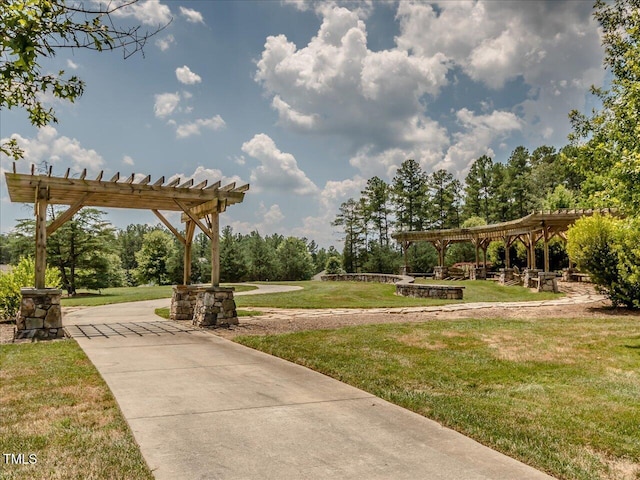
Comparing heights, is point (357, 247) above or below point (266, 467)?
above

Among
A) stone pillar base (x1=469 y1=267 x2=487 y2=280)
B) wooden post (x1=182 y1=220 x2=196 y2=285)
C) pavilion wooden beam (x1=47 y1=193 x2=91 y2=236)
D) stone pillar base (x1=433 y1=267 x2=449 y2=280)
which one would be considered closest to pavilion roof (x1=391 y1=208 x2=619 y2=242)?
stone pillar base (x1=469 y1=267 x2=487 y2=280)

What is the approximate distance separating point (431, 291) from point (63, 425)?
689 inches

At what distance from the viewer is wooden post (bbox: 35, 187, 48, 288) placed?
9781 mm

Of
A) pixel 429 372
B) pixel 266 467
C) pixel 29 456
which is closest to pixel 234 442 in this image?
pixel 266 467

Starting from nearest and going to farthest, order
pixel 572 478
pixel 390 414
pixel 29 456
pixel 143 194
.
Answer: pixel 572 478, pixel 29 456, pixel 390 414, pixel 143 194

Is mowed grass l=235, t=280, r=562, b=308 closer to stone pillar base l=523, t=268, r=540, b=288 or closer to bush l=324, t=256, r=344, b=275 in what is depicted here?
stone pillar base l=523, t=268, r=540, b=288

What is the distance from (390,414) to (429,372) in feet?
6.43

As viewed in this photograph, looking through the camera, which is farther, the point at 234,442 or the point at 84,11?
the point at 234,442

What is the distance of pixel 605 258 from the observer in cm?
1401

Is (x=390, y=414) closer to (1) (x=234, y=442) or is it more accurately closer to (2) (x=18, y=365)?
(1) (x=234, y=442)

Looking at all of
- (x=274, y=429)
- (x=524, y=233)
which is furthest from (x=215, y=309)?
(x=524, y=233)

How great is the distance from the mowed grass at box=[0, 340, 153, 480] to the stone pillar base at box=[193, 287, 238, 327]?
465cm

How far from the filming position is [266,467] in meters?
3.12

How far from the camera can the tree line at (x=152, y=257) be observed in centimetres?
2917
